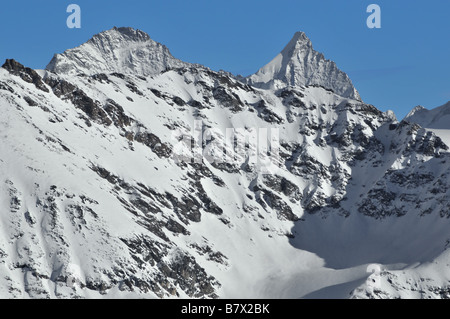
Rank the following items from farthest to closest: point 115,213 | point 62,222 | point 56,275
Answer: point 115,213 → point 62,222 → point 56,275

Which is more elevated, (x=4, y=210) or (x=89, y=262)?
(x=4, y=210)

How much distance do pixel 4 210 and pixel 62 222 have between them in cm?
1378

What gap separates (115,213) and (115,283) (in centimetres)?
2539

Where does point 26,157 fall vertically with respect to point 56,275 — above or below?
above

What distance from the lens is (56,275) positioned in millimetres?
171750
